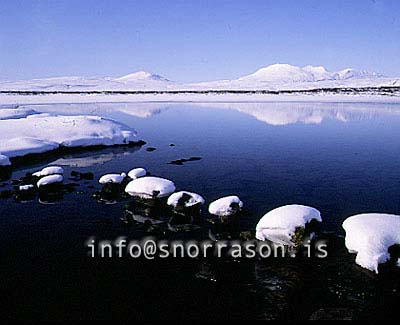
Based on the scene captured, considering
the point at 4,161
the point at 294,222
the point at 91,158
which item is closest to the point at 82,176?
the point at 4,161

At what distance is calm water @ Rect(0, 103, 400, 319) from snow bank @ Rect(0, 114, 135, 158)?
2.04 meters

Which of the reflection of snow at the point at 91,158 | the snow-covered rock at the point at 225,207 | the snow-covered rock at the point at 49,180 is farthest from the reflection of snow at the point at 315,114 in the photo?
the snow-covered rock at the point at 225,207

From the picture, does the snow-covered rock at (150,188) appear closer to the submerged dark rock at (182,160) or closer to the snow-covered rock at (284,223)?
the snow-covered rock at (284,223)

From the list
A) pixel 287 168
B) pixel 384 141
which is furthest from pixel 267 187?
pixel 384 141

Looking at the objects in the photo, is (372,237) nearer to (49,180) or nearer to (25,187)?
(49,180)

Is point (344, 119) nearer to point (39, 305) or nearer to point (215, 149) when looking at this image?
point (215, 149)

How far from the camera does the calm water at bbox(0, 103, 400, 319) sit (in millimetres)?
8570

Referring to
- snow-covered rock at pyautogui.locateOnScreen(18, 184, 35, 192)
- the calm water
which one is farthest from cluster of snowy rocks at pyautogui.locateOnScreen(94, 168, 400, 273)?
snow-covered rock at pyautogui.locateOnScreen(18, 184, 35, 192)

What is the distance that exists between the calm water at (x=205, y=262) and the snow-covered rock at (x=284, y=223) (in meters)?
0.90

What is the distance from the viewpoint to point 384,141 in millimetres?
28859

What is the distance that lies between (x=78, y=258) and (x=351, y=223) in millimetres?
7887

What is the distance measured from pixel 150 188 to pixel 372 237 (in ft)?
27.3

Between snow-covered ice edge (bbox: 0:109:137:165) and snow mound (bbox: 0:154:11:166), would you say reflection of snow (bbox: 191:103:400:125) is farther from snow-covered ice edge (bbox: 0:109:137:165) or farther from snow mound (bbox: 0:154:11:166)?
snow mound (bbox: 0:154:11:166)

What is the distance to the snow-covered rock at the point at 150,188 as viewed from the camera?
15.0 m
